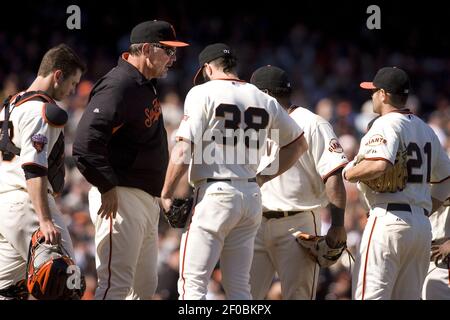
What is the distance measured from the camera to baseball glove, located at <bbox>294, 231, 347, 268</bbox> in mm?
7066

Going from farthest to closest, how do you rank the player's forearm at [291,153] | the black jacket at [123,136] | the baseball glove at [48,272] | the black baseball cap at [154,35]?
1. the player's forearm at [291,153]
2. the black baseball cap at [154,35]
3. the black jacket at [123,136]
4. the baseball glove at [48,272]

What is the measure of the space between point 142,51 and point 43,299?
1967mm

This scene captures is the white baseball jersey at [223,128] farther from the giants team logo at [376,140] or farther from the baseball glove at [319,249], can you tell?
the baseball glove at [319,249]

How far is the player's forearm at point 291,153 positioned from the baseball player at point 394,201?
1.22 ft

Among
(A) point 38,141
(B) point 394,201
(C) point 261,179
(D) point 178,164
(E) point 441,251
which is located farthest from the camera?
(E) point 441,251

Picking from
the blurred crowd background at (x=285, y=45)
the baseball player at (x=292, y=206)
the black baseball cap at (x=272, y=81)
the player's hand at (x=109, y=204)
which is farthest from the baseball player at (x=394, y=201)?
the blurred crowd background at (x=285, y=45)

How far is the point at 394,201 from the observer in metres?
6.74

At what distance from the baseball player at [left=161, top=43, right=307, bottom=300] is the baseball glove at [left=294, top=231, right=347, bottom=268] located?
29.0 inches

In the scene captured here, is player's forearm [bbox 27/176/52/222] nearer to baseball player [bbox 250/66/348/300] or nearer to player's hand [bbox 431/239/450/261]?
baseball player [bbox 250/66/348/300]

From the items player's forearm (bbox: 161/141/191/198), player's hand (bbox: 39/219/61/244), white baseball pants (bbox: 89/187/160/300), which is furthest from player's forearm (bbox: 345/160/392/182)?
player's hand (bbox: 39/219/61/244)

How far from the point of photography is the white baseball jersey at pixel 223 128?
250 inches

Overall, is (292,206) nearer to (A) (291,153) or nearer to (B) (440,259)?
(A) (291,153)

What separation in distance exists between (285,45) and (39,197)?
1163cm

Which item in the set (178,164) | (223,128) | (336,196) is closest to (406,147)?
(336,196)
